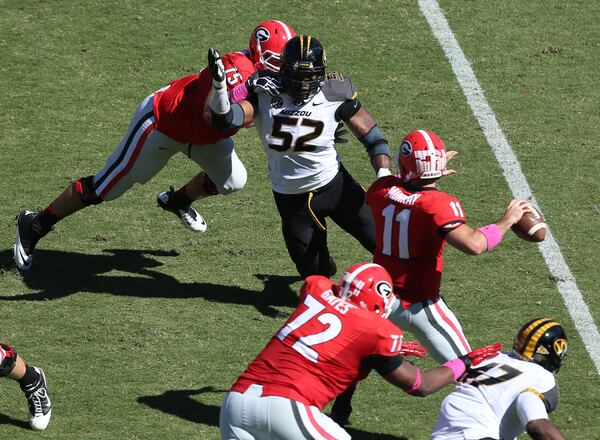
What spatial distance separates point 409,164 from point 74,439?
251cm

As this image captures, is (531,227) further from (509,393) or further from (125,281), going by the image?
(125,281)

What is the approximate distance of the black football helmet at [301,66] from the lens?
7562 mm

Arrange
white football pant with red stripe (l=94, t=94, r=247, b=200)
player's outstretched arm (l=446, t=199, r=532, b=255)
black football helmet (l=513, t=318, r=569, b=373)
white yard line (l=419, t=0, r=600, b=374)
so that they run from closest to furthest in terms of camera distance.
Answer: black football helmet (l=513, t=318, r=569, b=373), player's outstretched arm (l=446, t=199, r=532, b=255), white yard line (l=419, t=0, r=600, b=374), white football pant with red stripe (l=94, t=94, r=247, b=200)

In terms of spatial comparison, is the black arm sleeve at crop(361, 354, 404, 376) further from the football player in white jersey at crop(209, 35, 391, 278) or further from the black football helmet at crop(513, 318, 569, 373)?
the football player in white jersey at crop(209, 35, 391, 278)

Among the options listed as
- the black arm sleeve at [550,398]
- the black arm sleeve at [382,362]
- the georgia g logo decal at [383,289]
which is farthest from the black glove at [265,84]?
the black arm sleeve at [550,398]

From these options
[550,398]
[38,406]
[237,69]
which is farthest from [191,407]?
[237,69]

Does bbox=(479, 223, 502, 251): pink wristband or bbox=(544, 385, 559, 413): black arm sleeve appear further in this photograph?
bbox=(479, 223, 502, 251): pink wristband

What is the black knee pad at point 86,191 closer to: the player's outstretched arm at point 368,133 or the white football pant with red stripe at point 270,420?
the player's outstretched arm at point 368,133

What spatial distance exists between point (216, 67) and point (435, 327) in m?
2.23

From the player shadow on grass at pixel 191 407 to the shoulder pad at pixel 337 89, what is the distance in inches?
81.0

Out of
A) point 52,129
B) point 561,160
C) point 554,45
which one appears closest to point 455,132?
point 561,160

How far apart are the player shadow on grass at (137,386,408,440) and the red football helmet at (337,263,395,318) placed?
1.40 m

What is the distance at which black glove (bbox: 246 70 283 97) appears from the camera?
25.6 feet

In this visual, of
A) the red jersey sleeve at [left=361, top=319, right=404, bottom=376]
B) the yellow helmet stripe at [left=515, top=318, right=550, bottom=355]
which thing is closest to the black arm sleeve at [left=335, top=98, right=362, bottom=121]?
the yellow helmet stripe at [left=515, top=318, right=550, bottom=355]
